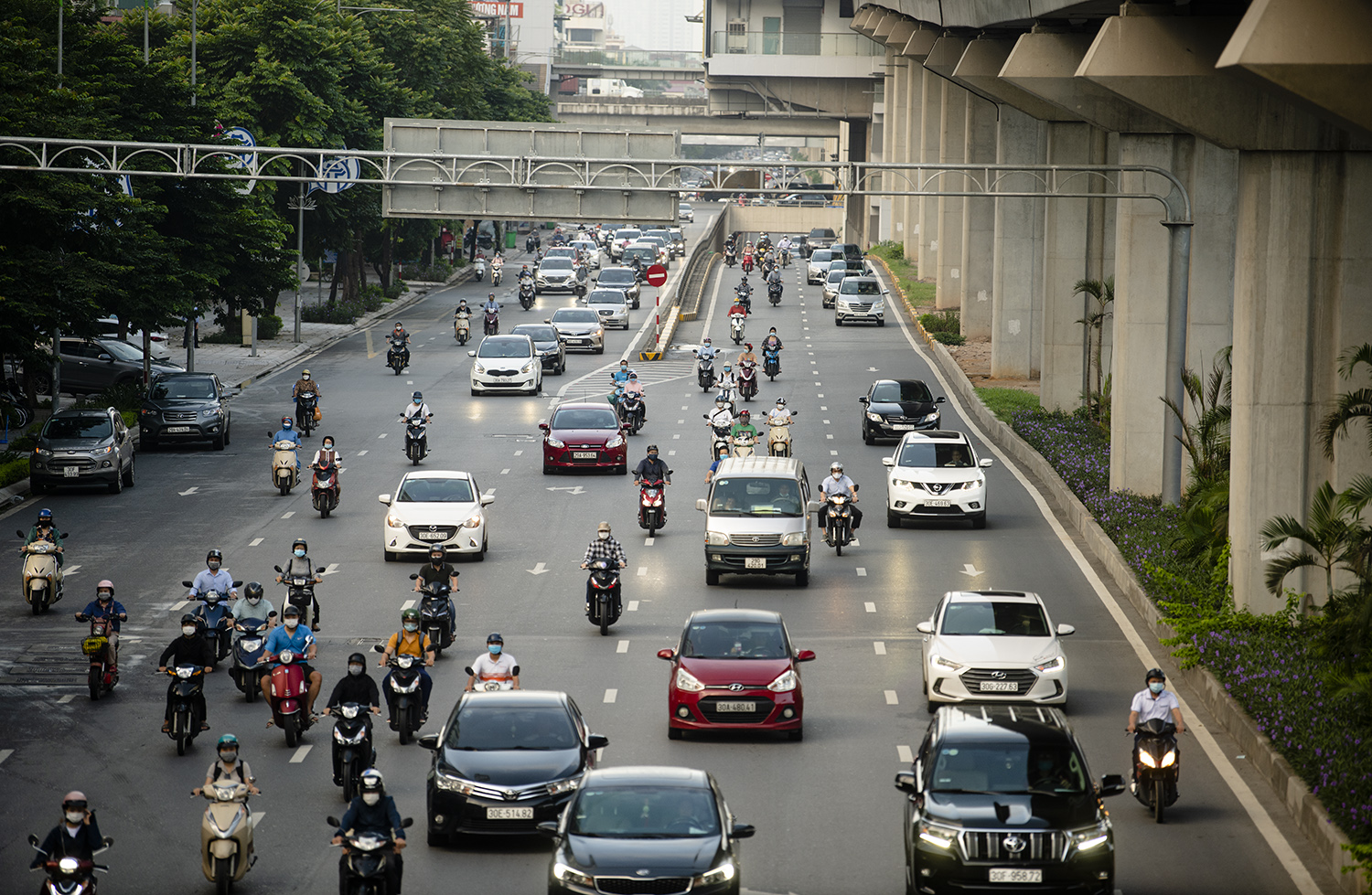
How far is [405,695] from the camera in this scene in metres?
20.5

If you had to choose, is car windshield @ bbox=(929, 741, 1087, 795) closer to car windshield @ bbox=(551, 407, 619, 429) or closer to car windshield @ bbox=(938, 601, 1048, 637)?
car windshield @ bbox=(938, 601, 1048, 637)

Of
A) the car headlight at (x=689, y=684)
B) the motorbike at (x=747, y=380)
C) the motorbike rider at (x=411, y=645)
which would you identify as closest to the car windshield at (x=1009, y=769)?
the car headlight at (x=689, y=684)

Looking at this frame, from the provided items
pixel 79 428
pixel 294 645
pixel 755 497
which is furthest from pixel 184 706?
pixel 79 428

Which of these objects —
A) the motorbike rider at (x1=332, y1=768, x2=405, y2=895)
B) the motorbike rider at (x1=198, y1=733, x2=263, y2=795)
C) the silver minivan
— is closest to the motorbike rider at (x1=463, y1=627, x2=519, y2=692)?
the motorbike rider at (x1=198, y1=733, x2=263, y2=795)

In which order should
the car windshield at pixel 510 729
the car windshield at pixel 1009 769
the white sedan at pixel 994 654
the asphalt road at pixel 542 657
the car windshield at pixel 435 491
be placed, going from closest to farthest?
the car windshield at pixel 1009 769 → the asphalt road at pixel 542 657 → the car windshield at pixel 510 729 → the white sedan at pixel 994 654 → the car windshield at pixel 435 491

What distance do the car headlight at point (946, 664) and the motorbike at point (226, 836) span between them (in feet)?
28.1

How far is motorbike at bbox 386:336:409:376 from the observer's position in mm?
59625

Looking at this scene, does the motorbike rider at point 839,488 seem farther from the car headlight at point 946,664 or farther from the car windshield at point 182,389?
the car windshield at point 182,389

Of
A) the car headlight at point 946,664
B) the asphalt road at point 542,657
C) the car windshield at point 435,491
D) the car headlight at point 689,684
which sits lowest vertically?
the asphalt road at point 542,657

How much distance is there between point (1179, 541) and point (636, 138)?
16041mm

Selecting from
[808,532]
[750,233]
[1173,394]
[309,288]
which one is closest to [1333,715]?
[808,532]

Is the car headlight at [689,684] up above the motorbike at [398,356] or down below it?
below

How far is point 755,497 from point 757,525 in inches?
35.0

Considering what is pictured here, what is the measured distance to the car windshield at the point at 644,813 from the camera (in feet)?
47.8
